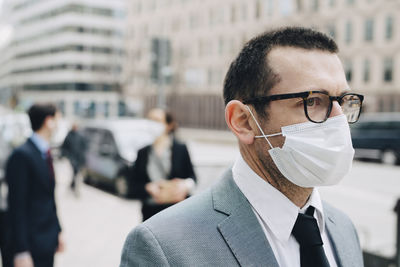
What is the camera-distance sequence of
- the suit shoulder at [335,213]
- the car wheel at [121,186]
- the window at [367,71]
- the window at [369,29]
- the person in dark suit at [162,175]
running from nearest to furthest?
the suit shoulder at [335,213] → the person in dark suit at [162,175] → the car wheel at [121,186] → the window at [369,29] → the window at [367,71]

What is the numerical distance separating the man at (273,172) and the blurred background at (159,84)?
0.95ft

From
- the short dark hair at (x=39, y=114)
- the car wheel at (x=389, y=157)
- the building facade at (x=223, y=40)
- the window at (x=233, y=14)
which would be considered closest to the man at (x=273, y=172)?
the short dark hair at (x=39, y=114)

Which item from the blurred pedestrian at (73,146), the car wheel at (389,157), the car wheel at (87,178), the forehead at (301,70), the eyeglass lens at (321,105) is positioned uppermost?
the forehead at (301,70)

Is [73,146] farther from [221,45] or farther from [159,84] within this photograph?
[221,45]

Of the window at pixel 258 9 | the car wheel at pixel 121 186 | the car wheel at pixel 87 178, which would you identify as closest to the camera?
the car wheel at pixel 121 186

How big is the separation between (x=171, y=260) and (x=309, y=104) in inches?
29.1

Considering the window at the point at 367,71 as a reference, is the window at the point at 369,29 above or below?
above

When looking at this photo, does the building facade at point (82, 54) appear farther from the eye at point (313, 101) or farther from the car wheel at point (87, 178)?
the eye at point (313, 101)

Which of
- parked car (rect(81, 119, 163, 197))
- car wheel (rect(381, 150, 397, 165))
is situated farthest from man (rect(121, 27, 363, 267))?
car wheel (rect(381, 150, 397, 165))

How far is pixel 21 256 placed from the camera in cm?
327

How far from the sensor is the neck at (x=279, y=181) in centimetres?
167

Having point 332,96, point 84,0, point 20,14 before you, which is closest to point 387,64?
point 332,96

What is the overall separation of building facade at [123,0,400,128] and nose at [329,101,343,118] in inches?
847

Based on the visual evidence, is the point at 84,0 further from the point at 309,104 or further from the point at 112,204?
the point at 309,104
